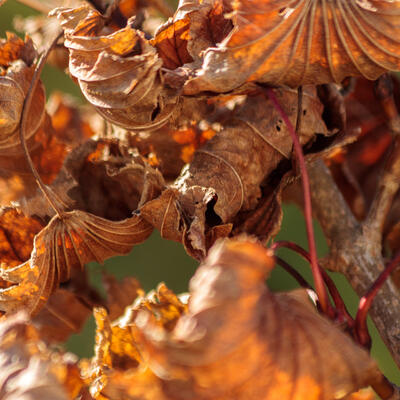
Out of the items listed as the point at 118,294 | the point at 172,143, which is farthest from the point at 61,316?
the point at 172,143

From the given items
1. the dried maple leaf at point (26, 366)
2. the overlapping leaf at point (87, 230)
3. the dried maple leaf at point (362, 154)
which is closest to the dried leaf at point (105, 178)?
the overlapping leaf at point (87, 230)

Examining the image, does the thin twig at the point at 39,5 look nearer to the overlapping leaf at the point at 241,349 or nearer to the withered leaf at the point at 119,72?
the withered leaf at the point at 119,72

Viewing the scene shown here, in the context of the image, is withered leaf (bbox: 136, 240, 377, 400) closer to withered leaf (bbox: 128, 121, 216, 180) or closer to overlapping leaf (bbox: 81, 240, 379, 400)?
overlapping leaf (bbox: 81, 240, 379, 400)

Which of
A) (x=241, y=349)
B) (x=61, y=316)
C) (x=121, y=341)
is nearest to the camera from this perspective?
(x=241, y=349)

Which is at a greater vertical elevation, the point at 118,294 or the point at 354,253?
the point at 354,253

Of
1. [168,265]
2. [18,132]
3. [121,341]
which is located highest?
[18,132]

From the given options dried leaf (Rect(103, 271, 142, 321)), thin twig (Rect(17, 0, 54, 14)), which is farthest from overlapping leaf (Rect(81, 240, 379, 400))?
thin twig (Rect(17, 0, 54, 14))

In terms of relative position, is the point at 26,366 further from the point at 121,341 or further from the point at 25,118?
the point at 25,118
